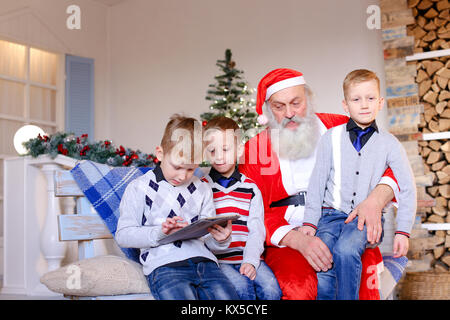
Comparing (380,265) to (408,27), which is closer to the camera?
(380,265)

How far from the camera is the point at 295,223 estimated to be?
209 centimetres

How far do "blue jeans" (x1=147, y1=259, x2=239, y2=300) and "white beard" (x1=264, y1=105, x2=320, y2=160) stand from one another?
0.71 meters

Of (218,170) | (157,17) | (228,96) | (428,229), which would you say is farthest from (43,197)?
(157,17)

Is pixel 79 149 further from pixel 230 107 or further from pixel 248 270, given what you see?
pixel 248 270

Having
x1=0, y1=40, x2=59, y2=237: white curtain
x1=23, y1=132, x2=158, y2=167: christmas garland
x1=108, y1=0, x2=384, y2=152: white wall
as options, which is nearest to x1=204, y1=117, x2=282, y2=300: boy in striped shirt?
x1=23, y1=132, x2=158, y2=167: christmas garland

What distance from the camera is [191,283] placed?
1.62 metres

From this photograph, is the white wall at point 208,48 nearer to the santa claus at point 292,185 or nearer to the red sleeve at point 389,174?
the santa claus at point 292,185

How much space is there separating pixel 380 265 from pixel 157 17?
5.51 m

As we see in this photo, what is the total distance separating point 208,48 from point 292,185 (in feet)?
13.9

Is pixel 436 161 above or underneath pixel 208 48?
underneath

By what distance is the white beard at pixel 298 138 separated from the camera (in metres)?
2.16

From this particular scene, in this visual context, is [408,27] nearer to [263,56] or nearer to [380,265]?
[263,56]
